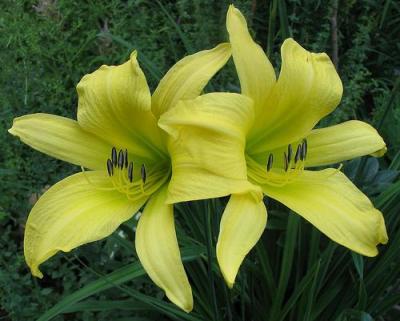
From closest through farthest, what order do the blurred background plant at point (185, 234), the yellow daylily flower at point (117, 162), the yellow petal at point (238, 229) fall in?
1. the yellow petal at point (238, 229)
2. the yellow daylily flower at point (117, 162)
3. the blurred background plant at point (185, 234)

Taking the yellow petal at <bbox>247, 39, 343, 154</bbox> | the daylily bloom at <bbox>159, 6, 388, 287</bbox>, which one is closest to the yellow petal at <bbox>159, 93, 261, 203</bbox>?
the daylily bloom at <bbox>159, 6, 388, 287</bbox>

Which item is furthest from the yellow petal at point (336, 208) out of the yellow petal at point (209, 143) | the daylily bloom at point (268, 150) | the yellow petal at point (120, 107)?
the yellow petal at point (120, 107)

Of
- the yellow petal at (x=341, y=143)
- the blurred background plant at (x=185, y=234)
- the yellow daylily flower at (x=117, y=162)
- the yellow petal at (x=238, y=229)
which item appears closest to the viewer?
the yellow petal at (x=238, y=229)

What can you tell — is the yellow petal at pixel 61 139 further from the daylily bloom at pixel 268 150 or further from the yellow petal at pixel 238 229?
the yellow petal at pixel 238 229

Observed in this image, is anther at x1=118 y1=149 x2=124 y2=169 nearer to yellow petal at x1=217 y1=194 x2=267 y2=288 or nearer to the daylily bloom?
the daylily bloom

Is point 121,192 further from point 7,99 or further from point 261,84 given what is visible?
point 7,99

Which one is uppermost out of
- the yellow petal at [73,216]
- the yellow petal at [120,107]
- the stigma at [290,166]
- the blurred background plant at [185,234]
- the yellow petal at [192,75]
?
the yellow petal at [192,75]

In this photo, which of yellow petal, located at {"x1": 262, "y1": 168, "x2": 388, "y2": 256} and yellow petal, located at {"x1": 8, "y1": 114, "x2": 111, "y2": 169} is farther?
yellow petal, located at {"x1": 8, "y1": 114, "x2": 111, "y2": 169}

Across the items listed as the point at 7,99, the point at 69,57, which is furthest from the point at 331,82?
the point at 69,57
